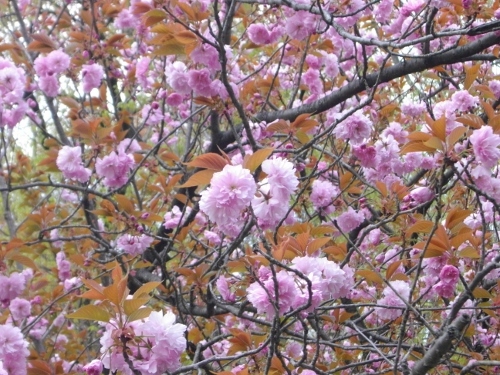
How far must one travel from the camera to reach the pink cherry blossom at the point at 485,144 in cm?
183

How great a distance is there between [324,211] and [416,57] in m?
0.73

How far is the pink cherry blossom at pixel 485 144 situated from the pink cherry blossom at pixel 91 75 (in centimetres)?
228

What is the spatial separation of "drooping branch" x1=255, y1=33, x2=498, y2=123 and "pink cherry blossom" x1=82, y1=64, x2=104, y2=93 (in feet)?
3.35

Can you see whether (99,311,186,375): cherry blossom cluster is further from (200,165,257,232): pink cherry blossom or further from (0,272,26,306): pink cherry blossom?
(0,272,26,306): pink cherry blossom

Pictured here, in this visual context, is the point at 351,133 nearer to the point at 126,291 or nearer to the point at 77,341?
the point at 126,291

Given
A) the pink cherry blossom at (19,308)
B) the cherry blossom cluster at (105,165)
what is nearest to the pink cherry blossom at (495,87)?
the cherry blossom cluster at (105,165)

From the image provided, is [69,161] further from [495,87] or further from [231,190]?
[495,87]

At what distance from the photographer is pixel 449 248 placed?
193 cm

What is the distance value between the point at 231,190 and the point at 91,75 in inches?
89.7

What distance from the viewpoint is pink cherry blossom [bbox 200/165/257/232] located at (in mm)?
1437

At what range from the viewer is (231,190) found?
1.45 m

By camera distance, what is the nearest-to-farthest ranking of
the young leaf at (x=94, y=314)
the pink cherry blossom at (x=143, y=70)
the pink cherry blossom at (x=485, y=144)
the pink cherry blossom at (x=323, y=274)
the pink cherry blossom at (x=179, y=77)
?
the young leaf at (x=94, y=314) < the pink cherry blossom at (x=323, y=274) < the pink cherry blossom at (x=485, y=144) < the pink cherry blossom at (x=179, y=77) < the pink cherry blossom at (x=143, y=70)

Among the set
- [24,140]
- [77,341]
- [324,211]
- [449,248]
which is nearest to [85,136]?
[324,211]

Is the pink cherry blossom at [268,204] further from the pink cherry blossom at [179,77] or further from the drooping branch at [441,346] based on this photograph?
the pink cherry blossom at [179,77]
